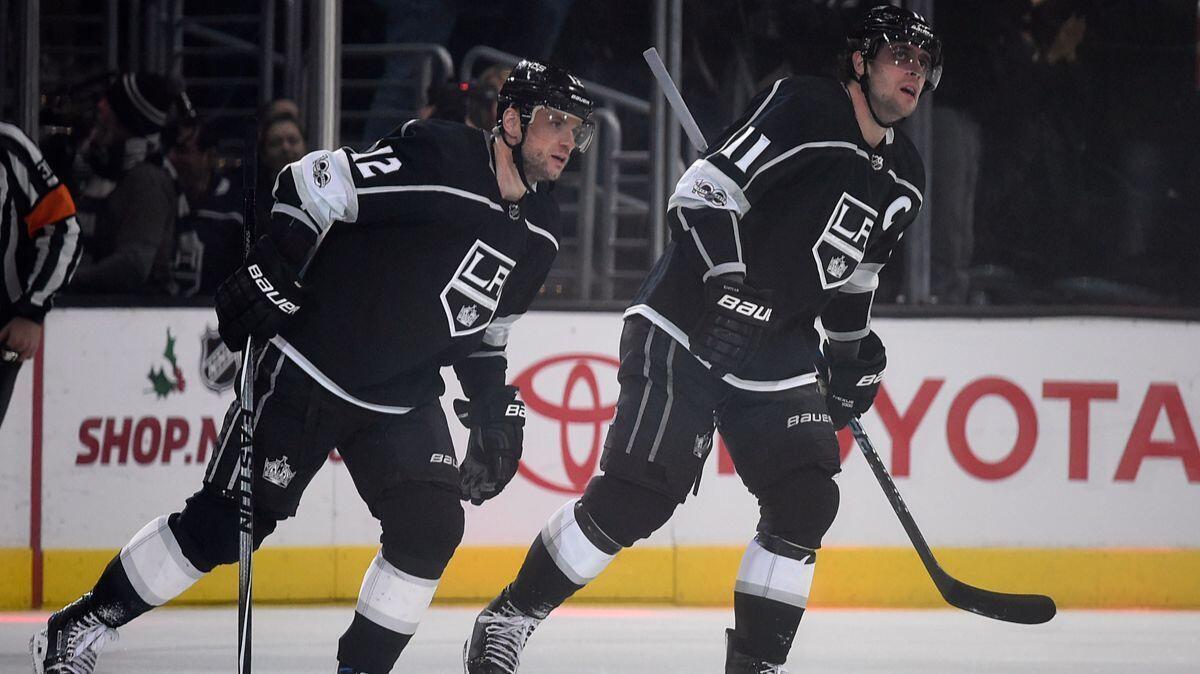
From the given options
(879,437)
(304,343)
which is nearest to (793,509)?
(304,343)

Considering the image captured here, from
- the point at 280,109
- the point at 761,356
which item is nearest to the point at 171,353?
the point at 280,109

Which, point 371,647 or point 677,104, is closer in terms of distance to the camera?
point 371,647

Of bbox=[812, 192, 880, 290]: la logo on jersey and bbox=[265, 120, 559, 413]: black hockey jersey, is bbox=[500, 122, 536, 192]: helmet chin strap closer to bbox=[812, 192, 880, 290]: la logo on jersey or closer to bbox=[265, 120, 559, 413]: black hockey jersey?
bbox=[265, 120, 559, 413]: black hockey jersey

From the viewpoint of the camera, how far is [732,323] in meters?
3.35

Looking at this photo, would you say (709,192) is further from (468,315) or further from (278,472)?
(278,472)

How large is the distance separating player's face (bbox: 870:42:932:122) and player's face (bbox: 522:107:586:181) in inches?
23.2

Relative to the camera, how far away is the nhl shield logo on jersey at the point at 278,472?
3275 mm

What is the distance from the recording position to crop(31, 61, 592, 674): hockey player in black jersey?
327cm

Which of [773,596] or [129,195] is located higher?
[129,195]

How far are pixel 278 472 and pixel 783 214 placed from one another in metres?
1.07

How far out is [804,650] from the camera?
4621 millimetres

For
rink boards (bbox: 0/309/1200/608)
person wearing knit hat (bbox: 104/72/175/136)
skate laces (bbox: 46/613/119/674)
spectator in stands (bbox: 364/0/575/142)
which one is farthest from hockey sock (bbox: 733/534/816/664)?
spectator in stands (bbox: 364/0/575/142)

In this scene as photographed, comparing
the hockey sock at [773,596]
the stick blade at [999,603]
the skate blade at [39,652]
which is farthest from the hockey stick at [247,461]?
the stick blade at [999,603]

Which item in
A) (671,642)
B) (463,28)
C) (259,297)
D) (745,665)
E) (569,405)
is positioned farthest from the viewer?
(463,28)
